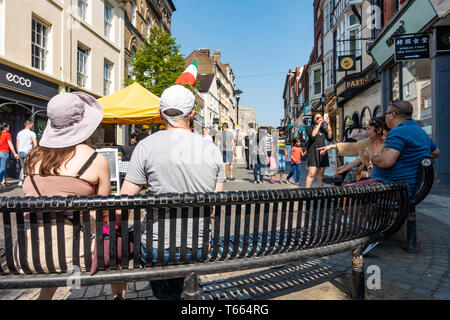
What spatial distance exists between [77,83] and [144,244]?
15747 millimetres

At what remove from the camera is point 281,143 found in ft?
34.4

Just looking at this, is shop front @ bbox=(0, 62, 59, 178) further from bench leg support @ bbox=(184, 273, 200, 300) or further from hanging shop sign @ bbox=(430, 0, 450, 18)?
hanging shop sign @ bbox=(430, 0, 450, 18)

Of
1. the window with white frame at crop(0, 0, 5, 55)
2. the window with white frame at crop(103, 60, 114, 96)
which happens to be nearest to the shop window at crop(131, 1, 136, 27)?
the window with white frame at crop(103, 60, 114, 96)

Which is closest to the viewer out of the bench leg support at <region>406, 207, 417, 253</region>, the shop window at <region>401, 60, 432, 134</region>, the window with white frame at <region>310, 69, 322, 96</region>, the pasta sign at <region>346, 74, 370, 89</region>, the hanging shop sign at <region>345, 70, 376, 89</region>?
the bench leg support at <region>406, 207, 417, 253</region>

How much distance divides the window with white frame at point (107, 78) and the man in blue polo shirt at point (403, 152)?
1762 cm

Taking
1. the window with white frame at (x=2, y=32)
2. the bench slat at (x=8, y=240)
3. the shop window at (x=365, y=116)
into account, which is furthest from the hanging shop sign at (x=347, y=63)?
the bench slat at (x=8, y=240)

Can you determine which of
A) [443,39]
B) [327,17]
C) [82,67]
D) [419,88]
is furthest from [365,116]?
[82,67]

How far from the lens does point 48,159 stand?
1.67 metres

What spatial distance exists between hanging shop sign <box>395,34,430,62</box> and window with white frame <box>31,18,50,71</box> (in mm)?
13648

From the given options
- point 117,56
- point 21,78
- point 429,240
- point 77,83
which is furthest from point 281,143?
point 117,56

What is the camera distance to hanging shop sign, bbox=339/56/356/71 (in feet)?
54.0

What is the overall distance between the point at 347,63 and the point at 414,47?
7.89 meters

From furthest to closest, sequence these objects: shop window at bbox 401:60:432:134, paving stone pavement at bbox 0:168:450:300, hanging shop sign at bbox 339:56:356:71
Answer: hanging shop sign at bbox 339:56:356:71 < shop window at bbox 401:60:432:134 < paving stone pavement at bbox 0:168:450:300

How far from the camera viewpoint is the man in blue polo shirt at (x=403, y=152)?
2.93 m
